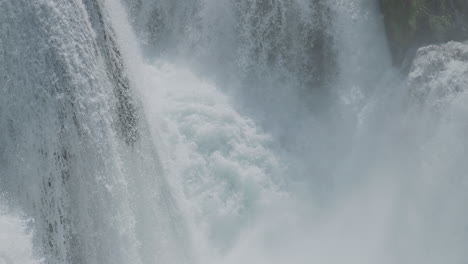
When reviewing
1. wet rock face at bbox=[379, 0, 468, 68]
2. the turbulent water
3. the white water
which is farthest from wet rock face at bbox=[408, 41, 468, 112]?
the white water

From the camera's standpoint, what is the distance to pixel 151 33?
953 cm

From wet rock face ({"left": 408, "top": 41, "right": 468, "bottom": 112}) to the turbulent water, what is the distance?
0.9 inches

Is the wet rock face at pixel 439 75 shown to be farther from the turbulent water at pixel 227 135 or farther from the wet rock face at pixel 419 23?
the wet rock face at pixel 419 23

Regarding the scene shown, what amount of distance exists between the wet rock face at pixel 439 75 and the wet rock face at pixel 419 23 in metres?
0.23

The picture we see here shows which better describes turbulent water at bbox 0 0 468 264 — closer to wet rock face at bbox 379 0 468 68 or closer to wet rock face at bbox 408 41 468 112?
wet rock face at bbox 408 41 468 112

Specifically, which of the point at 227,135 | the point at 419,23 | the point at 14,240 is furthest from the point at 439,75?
the point at 14,240

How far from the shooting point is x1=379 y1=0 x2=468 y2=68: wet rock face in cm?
838

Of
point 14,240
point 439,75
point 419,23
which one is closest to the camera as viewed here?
point 14,240

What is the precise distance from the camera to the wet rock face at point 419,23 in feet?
27.5

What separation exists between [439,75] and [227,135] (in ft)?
10.2

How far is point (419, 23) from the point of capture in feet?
28.1

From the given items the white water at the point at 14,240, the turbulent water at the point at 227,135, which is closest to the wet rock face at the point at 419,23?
the turbulent water at the point at 227,135

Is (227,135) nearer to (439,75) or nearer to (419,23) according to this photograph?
(439,75)

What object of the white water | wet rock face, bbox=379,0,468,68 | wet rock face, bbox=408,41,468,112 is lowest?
the white water
